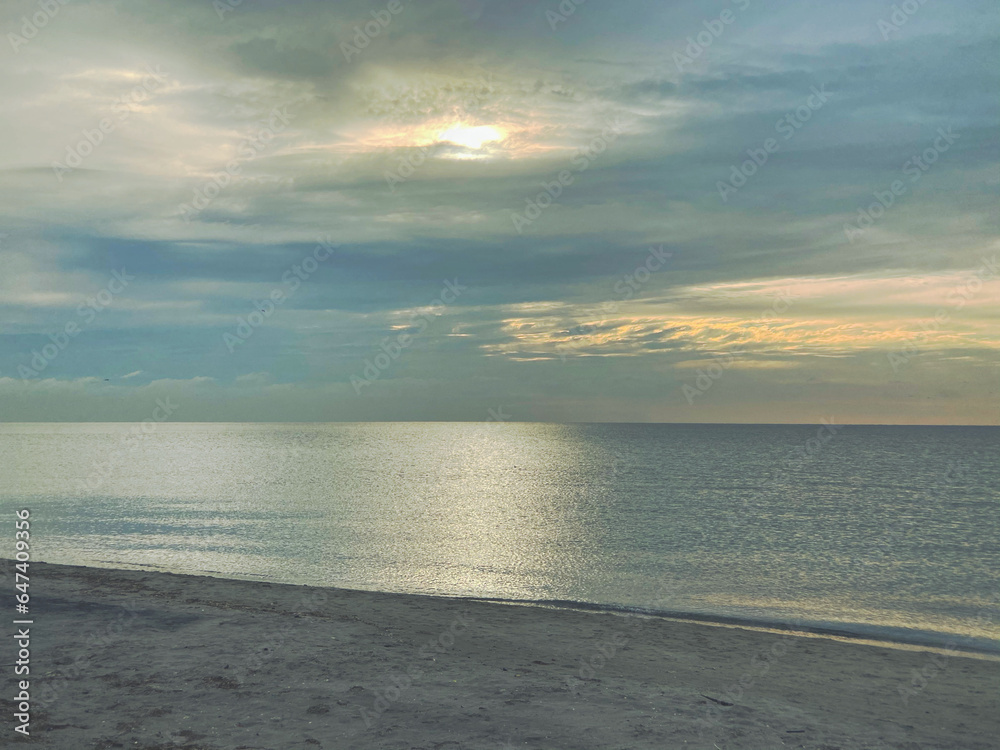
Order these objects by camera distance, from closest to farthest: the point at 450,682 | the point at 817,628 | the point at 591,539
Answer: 1. the point at 450,682
2. the point at 817,628
3. the point at 591,539

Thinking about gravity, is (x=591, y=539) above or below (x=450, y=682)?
below

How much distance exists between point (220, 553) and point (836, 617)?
30.2m

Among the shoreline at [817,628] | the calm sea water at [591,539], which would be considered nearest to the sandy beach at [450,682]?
the shoreline at [817,628]

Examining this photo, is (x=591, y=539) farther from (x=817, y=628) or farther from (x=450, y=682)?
(x=450, y=682)

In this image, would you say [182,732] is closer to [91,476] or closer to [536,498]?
[536,498]

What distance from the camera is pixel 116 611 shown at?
19234mm

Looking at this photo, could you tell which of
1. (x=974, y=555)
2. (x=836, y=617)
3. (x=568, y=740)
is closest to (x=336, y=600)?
(x=568, y=740)

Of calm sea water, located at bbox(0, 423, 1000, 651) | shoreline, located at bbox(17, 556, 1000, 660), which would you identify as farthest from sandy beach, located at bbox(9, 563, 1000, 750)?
calm sea water, located at bbox(0, 423, 1000, 651)

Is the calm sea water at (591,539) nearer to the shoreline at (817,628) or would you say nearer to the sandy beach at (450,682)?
the shoreline at (817,628)

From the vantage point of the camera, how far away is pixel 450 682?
1425cm

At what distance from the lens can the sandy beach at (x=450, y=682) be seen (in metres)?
11.5

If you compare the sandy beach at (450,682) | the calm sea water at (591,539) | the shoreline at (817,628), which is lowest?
the calm sea water at (591,539)

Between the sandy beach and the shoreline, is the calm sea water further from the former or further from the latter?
the sandy beach

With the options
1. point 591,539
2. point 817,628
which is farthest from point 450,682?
point 591,539
